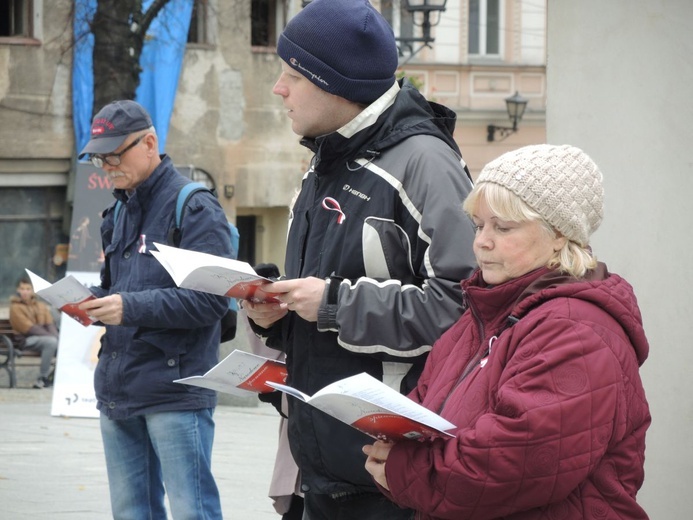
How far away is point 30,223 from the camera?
21.0 meters

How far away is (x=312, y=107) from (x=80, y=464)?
5.59 m

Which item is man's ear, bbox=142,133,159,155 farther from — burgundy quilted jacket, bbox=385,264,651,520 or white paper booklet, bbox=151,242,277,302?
burgundy quilted jacket, bbox=385,264,651,520

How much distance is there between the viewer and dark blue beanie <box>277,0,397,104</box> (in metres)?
3.61

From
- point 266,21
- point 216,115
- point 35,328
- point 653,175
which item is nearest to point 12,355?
point 35,328

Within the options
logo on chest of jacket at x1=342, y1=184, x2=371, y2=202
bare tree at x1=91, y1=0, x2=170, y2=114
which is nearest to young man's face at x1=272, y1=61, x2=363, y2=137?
logo on chest of jacket at x1=342, y1=184, x2=371, y2=202

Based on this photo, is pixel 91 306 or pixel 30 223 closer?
pixel 91 306

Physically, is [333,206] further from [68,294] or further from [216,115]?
[216,115]

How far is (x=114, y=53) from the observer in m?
13.4

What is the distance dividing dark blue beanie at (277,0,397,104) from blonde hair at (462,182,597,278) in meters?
0.89

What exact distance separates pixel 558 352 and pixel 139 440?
2.65 metres

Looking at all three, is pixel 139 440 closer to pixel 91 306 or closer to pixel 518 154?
pixel 91 306

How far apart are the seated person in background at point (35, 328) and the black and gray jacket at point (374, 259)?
1210 cm

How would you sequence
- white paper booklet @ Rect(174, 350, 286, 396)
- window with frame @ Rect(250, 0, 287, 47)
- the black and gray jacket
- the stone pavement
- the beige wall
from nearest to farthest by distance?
the black and gray jacket, white paper booklet @ Rect(174, 350, 286, 396), the beige wall, the stone pavement, window with frame @ Rect(250, 0, 287, 47)

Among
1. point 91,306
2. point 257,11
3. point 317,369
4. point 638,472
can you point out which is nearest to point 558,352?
point 638,472
